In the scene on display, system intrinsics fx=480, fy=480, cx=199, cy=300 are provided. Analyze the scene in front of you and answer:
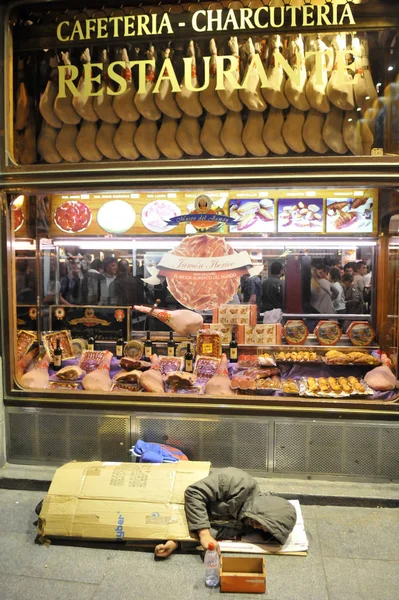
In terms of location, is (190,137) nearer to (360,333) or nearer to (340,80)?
(340,80)

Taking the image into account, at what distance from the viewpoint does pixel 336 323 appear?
245 inches

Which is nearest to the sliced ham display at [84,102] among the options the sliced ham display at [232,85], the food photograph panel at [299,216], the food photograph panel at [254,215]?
the sliced ham display at [232,85]

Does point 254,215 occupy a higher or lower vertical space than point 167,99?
lower

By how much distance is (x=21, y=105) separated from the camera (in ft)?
18.3

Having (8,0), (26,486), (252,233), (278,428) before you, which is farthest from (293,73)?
(26,486)

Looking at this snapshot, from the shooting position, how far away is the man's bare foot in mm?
3965

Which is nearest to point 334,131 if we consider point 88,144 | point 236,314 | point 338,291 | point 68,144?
point 338,291

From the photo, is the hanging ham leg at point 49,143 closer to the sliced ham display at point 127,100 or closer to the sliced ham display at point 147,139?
the sliced ham display at point 127,100

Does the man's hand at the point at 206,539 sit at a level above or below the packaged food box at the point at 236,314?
below

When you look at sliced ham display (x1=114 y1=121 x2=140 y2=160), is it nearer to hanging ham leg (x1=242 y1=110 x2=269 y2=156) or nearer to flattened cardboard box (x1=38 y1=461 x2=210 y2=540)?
hanging ham leg (x1=242 y1=110 x2=269 y2=156)

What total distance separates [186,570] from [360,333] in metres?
3.65

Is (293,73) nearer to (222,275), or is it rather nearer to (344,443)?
(222,275)

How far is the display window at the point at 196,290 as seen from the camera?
18.5 ft

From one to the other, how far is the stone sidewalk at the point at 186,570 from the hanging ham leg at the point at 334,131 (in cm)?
374
